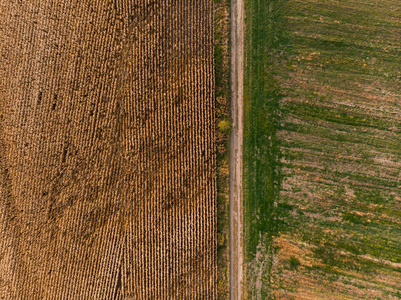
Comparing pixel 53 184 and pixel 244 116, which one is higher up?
pixel 244 116

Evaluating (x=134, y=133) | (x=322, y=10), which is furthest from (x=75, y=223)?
(x=322, y=10)

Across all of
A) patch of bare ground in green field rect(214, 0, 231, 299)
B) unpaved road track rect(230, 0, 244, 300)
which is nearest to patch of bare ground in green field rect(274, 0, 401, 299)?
unpaved road track rect(230, 0, 244, 300)

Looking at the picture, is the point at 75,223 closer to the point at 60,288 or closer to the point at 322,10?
the point at 60,288

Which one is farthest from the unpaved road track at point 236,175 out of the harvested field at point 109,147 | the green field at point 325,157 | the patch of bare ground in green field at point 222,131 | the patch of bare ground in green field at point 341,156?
the patch of bare ground in green field at point 341,156

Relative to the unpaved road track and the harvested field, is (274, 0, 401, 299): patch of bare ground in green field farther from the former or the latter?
the harvested field

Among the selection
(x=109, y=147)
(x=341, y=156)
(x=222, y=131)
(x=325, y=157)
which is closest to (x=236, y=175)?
(x=222, y=131)
